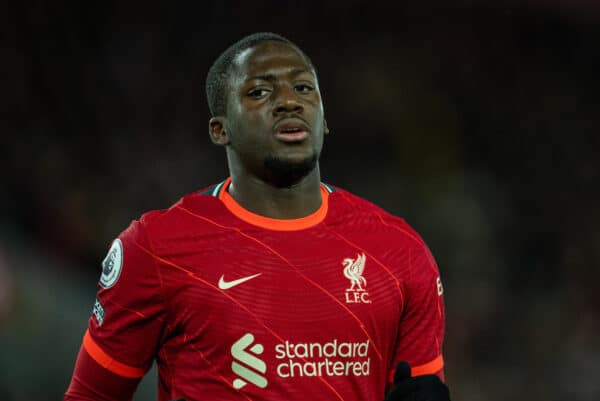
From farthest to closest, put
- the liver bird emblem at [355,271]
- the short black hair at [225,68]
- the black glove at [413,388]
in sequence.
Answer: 1. the short black hair at [225,68]
2. the liver bird emblem at [355,271]
3. the black glove at [413,388]

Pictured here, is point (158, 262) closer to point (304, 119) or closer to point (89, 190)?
point (304, 119)

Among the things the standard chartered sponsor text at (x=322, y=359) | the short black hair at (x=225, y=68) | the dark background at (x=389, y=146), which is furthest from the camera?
the dark background at (x=389, y=146)

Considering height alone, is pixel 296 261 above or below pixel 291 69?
below

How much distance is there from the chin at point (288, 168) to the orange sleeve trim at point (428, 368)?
0.62 metres

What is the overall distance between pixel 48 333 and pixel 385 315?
2728 millimetres

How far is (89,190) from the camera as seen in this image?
195 inches

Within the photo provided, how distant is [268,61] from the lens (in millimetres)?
2416

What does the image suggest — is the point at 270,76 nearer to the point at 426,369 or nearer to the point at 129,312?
the point at 129,312

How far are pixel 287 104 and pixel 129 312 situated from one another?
704 mm

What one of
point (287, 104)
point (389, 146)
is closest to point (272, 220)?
point (287, 104)

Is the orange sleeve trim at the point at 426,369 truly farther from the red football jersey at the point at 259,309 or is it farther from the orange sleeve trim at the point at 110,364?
the orange sleeve trim at the point at 110,364

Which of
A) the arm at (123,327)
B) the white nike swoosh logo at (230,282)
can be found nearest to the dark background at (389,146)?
the arm at (123,327)

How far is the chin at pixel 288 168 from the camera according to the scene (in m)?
2.34

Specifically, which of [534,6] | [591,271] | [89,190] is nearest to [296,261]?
[89,190]
